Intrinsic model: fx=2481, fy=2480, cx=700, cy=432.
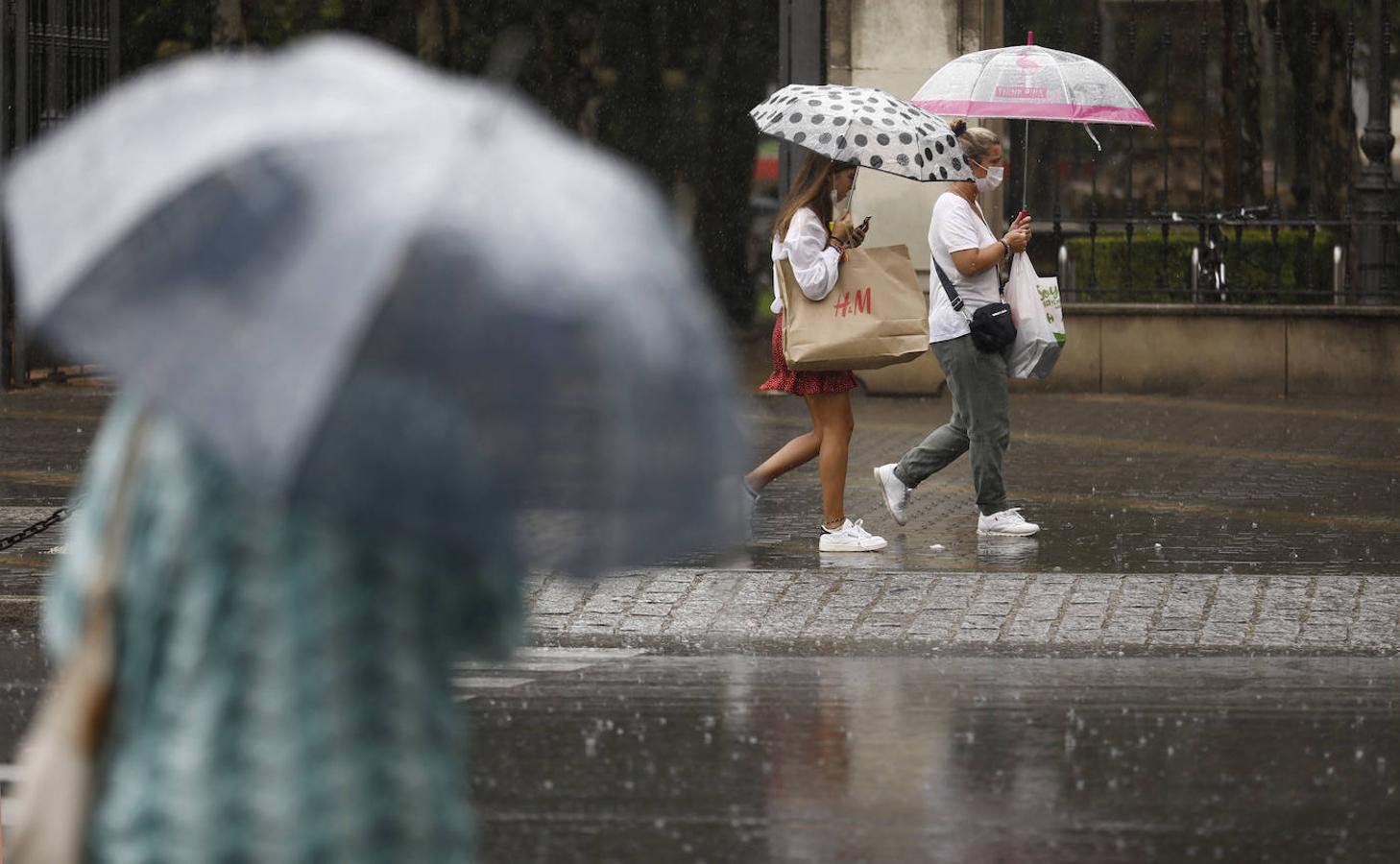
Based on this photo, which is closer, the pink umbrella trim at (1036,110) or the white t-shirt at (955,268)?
the white t-shirt at (955,268)

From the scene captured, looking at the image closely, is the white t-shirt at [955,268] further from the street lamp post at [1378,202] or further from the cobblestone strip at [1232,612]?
the street lamp post at [1378,202]

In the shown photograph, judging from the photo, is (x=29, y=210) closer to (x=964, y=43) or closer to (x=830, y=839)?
(x=830, y=839)

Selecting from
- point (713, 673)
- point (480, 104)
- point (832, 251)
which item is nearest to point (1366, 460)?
point (832, 251)

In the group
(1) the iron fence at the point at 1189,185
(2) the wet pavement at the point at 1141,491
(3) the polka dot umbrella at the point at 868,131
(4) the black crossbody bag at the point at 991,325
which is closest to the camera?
(3) the polka dot umbrella at the point at 868,131

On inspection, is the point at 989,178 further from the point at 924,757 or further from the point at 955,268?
the point at 924,757

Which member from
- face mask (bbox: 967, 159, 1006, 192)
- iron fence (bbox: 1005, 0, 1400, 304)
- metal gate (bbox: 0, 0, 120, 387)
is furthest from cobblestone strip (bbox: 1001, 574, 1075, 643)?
metal gate (bbox: 0, 0, 120, 387)

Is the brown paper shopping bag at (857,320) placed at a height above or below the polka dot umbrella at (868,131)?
below

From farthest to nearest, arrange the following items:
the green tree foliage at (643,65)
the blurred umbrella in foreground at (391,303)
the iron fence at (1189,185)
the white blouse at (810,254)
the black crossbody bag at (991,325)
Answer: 1. the green tree foliage at (643,65)
2. the iron fence at (1189,185)
3. the black crossbody bag at (991,325)
4. the white blouse at (810,254)
5. the blurred umbrella in foreground at (391,303)

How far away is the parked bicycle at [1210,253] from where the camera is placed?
16750 millimetres

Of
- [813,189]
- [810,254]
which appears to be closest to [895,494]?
[810,254]

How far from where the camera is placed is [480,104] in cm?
251

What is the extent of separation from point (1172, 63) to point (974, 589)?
924 centimetres

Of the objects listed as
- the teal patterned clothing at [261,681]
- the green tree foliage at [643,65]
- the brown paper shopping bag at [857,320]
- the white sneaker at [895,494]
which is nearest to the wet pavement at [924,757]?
the brown paper shopping bag at [857,320]

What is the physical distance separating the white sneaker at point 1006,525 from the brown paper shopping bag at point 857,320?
95 centimetres
